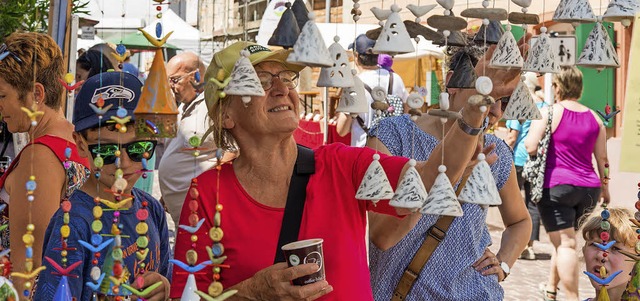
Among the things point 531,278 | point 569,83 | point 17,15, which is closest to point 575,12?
point 17,15

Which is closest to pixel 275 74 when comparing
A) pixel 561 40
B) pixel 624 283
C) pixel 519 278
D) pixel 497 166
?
pixel 561 40

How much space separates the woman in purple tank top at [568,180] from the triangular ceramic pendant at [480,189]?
3878 mm

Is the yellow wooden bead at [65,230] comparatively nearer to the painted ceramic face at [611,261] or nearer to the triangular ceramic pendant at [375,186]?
the triangular ceramic pendant at [375,186]

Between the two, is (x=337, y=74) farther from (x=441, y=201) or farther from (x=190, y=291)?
(x=190, y=291)

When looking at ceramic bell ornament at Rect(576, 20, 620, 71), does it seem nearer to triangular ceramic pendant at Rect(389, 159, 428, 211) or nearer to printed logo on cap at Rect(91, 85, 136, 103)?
triangular ceramic pendant at Rect(389, 159, 428, 211)

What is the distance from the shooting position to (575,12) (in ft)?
7.78

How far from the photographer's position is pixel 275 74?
247cm

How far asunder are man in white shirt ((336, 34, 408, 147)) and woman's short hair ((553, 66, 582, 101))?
0.93 m

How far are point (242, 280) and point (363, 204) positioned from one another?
38cm

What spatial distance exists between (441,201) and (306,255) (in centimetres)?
34

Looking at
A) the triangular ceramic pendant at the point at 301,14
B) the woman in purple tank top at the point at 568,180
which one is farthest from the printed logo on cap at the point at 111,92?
the woman in purple tank top at the point at 568,180

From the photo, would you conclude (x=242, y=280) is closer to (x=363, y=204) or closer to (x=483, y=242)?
(x=363, y=204)

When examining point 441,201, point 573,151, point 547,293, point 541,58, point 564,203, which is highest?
point 541,58

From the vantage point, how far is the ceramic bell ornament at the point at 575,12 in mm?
2358
